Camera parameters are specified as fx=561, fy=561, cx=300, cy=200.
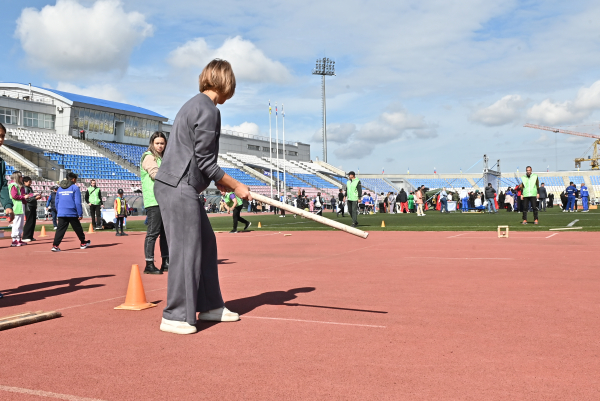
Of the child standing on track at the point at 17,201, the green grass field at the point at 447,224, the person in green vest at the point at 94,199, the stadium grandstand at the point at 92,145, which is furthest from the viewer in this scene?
the stadium grandstand at the point at 92,145

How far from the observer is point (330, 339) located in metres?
4.32

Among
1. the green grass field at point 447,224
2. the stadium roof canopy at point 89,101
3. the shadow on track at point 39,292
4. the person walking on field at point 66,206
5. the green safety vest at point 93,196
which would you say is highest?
the stadium roof canopy at point 89,101

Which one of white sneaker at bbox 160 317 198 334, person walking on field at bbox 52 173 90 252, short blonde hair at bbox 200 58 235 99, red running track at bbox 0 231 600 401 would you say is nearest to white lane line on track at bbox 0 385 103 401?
red running track at bbox 0 231 600 401

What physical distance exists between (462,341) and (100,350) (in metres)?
2.66

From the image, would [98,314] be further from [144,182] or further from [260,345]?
[144,182]

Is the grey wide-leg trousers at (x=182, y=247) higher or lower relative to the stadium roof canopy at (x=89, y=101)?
lower

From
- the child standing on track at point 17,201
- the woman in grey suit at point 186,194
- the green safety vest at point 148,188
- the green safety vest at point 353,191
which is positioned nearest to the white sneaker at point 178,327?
the woman in grey suit at point 186,194

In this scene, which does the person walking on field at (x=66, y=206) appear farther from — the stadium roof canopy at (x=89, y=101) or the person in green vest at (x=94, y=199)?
the stadium roof canopy at (x=89, y=101)

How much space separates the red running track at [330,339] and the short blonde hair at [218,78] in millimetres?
2062

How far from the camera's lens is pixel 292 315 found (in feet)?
17.2

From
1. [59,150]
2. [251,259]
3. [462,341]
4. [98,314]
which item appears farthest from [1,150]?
[462,341]

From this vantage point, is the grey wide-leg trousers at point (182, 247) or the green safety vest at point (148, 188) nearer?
the grey wide-leg trousers at point (182, 247)

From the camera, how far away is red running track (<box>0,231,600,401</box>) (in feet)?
10.5

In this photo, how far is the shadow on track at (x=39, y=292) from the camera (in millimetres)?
6412
